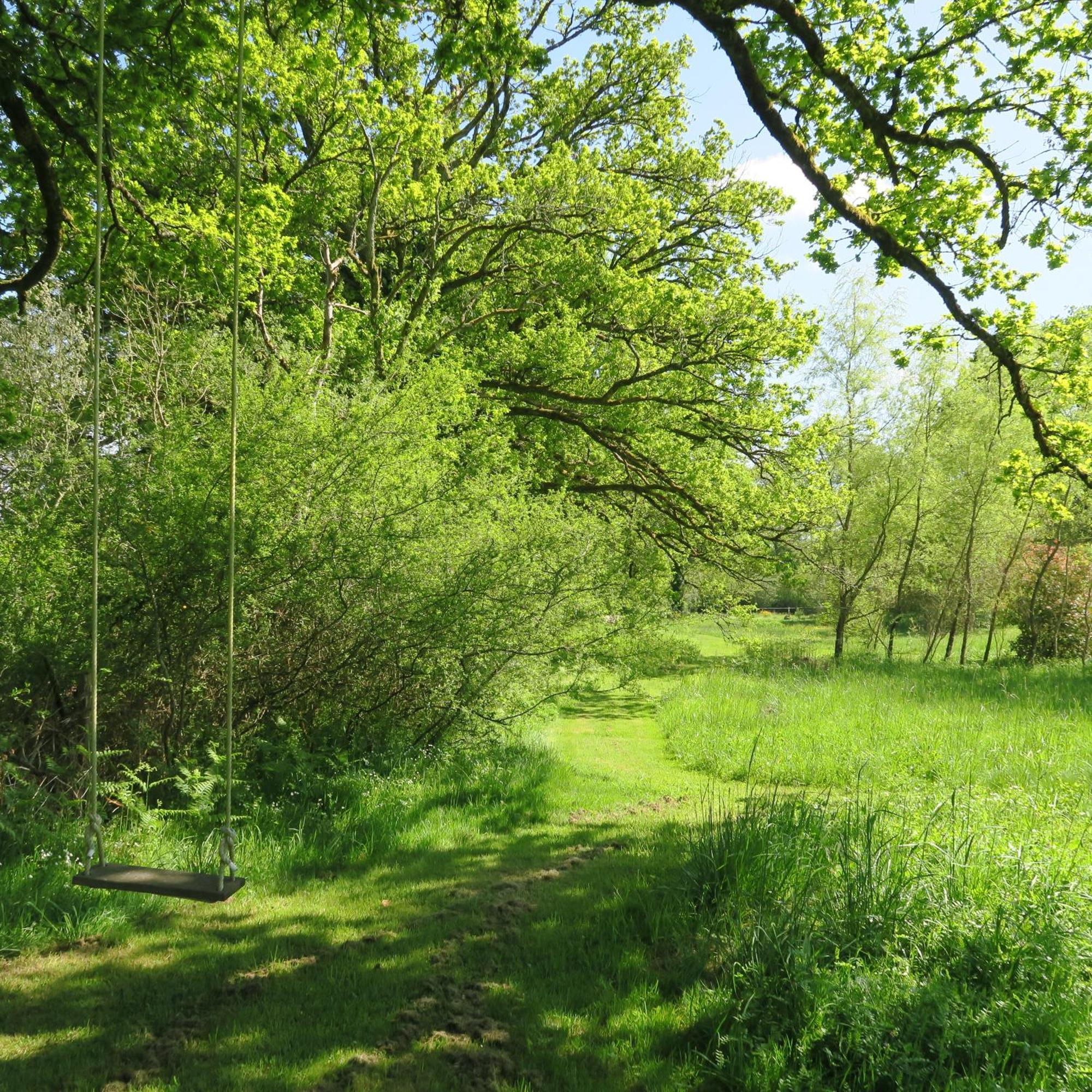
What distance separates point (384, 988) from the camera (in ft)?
12.5

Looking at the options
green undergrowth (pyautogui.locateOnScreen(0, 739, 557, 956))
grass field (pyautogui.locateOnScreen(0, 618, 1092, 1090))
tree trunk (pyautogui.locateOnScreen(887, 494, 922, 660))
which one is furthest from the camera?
tree trunk (pyautogui.locateOnScreen(887, 494, 922, 660))

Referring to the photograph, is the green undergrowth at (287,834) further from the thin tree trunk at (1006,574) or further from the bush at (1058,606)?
the thin tree trunk at (1006,574)

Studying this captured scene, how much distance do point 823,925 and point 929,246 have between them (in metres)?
6.43

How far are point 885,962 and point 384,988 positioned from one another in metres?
2.41

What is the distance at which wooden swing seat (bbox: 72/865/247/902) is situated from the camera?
9.98ft

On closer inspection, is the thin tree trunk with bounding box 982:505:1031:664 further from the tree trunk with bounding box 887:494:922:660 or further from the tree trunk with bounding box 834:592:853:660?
the tree trunk with bounding box 834:592:853:660

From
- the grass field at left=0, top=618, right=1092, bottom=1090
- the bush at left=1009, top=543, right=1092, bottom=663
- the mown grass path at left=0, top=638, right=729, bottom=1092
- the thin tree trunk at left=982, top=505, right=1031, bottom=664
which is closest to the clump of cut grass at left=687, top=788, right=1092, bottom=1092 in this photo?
the grass field at left=0, top=618, right=1092, bottom=1090

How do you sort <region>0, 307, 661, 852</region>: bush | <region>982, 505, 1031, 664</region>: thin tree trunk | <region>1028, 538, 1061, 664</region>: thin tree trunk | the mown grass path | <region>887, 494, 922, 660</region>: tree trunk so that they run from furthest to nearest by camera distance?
<region>887, 494, 922, 660</region>: tree trunk < <region>982, 505, 1031, 664</region>: thin tree trunk < <region>1028, 538, 1061, 664</region>: thin tree trunk < <region>0, 307, 661, 852</region>: bush < the mown grass path

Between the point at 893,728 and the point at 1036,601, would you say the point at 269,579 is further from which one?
the point at 1036,601

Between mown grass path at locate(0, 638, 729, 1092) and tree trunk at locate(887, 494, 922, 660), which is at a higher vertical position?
tree trunk at locate(887, 494, 922, 660)

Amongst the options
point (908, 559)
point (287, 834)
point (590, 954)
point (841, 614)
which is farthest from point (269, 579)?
point (908, 559)

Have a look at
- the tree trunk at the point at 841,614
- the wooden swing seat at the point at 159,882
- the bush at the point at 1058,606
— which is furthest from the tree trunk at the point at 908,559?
the wooden swing seat at the point at 159,882

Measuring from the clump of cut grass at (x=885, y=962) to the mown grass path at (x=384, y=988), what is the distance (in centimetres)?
32

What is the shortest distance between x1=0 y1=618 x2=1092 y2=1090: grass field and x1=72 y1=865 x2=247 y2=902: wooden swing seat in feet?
2.37
